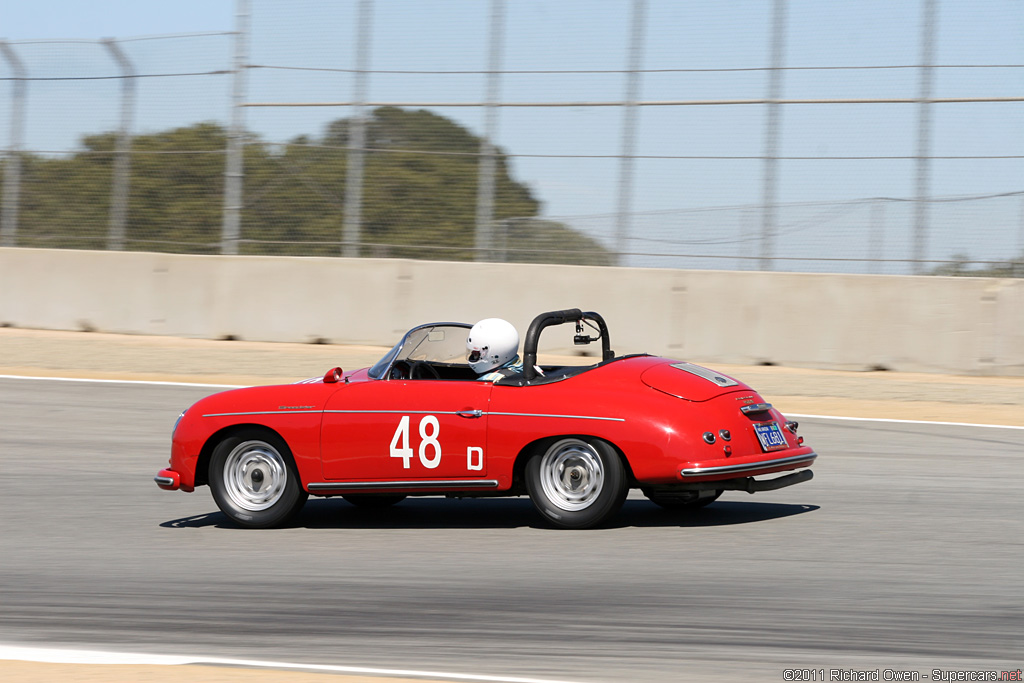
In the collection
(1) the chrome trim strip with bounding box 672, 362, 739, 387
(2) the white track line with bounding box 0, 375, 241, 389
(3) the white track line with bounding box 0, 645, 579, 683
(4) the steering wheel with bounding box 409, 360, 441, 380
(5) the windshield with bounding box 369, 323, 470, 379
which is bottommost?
(3) the white track line with bounding box 0, 645, 579, 683

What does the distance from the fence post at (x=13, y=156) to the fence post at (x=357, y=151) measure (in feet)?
19.0

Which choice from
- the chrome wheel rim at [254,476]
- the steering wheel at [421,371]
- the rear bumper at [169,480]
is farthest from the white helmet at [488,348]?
the rear bumper at [169,480]

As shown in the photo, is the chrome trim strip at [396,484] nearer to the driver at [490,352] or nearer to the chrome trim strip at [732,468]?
the driver at [490,352]

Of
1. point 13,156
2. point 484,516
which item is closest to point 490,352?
point 484,516

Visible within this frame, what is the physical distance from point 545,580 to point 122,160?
1604 centimetres

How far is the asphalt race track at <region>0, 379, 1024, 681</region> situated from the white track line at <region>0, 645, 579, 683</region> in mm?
104

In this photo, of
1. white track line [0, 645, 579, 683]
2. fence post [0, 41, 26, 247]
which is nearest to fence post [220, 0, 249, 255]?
fence post [0, 41, 26, 247]

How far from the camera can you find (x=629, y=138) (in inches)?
698

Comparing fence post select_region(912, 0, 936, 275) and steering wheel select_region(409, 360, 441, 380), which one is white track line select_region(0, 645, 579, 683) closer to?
steering wheel select_region(409, 360, 441, 380)

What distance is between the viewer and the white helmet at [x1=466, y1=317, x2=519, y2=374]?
7766 millimetres

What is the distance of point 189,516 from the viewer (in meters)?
8.41

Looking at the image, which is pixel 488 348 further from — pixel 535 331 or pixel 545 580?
pixel 545 580

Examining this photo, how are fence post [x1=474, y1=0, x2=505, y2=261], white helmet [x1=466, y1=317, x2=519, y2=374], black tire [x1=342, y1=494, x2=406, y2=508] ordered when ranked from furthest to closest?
fence post [x1=474, y1=0, x2=505, y2=261] < black tire [x1=342, y1=494, x2=406, y2=508] < white helmet [x1=466, y1=317, x2=519, y2=374]

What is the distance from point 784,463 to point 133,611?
3.68 meters
